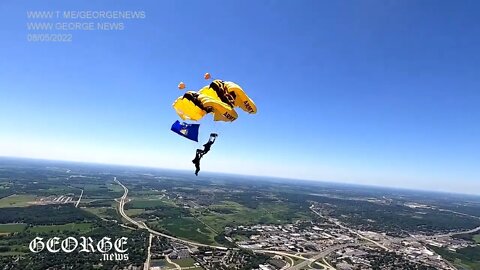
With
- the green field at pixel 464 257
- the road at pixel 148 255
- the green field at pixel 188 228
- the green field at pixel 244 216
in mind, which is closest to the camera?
the road at pixel 148 255

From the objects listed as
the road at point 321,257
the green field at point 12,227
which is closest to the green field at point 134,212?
the green field at point 12,227

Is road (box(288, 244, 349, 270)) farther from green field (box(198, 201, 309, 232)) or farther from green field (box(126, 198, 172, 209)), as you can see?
green field (box(126, 198, 172, 209))

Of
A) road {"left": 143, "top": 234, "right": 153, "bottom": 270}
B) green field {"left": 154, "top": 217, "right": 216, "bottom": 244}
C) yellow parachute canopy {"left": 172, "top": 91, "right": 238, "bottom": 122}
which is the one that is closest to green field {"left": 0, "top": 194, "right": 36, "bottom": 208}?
green field {"left": 154, "top": 217, "right": 216, "bottom": 244}

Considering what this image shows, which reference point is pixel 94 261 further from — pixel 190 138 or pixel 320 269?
pixel 190 138

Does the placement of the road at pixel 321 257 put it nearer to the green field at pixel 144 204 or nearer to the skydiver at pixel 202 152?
the skydiver at pixel 202 152

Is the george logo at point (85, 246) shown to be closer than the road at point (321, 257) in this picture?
No
